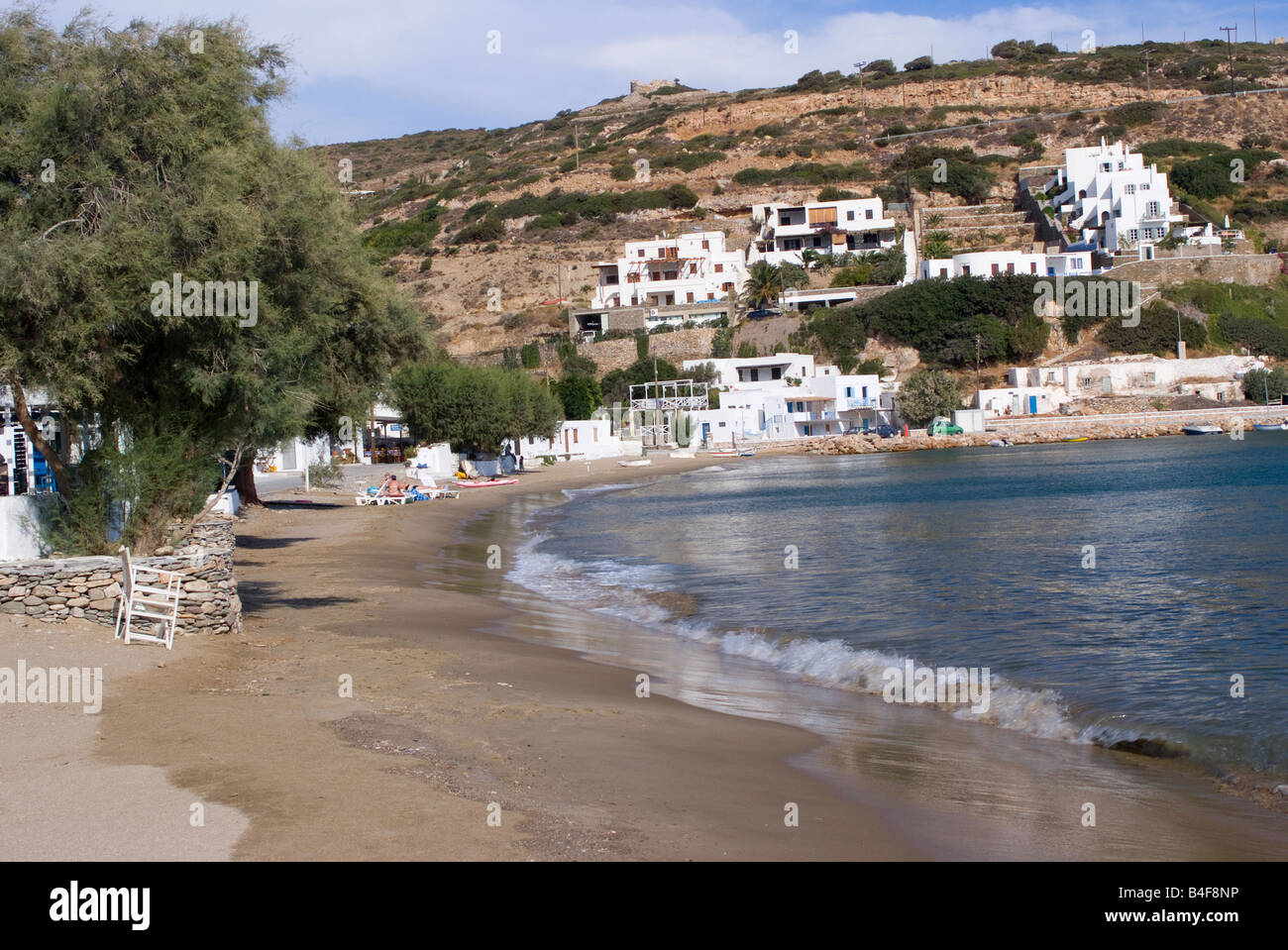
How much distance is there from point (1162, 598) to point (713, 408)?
2875 inches

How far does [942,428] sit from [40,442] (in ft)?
265

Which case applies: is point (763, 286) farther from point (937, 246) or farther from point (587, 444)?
point (587, 444)

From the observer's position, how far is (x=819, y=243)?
111m

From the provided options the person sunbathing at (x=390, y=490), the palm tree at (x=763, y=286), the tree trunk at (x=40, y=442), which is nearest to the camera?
the tree trunk at (x=40, y=442)

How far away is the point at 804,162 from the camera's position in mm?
133000

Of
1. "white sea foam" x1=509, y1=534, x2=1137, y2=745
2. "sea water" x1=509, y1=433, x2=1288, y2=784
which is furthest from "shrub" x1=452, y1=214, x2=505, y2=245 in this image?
"white sea foam" x1=509, y1=534, x2=1137, y2=745

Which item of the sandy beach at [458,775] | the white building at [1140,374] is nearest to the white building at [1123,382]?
the white building at [1140,374]

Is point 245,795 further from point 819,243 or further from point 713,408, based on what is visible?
point 819,243

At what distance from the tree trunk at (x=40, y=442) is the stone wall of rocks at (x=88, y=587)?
121 cm

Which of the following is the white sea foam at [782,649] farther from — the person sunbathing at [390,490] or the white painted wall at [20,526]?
the person sunbathing at [390,490]

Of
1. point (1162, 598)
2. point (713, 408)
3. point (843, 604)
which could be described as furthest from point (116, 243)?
point (713, 408)

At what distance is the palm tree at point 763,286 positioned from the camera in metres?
99.8

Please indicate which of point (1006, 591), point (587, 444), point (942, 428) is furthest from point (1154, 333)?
point (1006, 591)

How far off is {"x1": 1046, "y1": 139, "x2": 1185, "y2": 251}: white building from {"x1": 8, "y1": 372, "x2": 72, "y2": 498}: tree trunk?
318 feet
